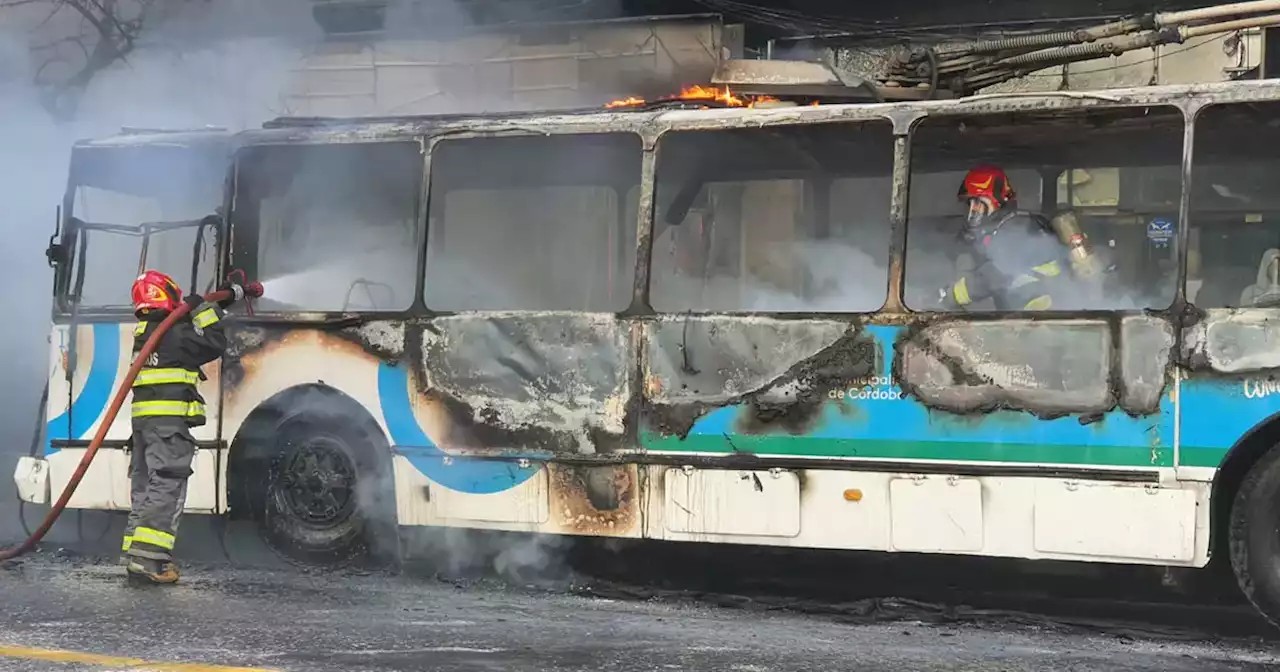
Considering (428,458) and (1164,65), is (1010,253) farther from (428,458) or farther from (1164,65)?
(1164,65)

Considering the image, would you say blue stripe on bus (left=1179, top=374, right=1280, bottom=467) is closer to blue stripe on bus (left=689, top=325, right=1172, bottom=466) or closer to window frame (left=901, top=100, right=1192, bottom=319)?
blue stripe on bus (left=689, top=325, right=1172, bottom=466)

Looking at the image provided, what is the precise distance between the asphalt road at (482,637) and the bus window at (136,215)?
1874 mm

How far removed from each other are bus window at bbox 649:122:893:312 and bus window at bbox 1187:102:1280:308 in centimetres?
144

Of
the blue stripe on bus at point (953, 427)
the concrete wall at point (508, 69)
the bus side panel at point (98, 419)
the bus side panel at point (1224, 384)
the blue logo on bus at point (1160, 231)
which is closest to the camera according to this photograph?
the bus side panel at point (1224, 384)

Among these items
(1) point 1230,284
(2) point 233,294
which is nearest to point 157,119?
(2) point 233,294

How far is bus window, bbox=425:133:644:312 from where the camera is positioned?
7.19 m

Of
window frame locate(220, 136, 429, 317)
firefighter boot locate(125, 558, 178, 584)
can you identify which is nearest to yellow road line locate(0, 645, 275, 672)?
firefighter boot locate(125, 558, 178, 584)

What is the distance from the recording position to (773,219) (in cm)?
735

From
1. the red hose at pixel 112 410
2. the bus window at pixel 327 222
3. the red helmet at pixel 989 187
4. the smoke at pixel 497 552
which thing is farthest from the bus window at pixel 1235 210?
the red hose at pixel 112 410

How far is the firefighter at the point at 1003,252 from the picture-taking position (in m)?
6.40

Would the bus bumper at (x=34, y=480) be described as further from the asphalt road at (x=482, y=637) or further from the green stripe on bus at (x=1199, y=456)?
the green stripe on bus at (x=1199, y=456)

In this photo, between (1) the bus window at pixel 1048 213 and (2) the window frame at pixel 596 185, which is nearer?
(1) the bus window at pixel 1048 213

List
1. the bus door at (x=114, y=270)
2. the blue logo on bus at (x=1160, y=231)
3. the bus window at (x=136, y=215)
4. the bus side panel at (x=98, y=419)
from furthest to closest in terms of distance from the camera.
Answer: the bus window at (x=136, y=215) < the bus door at (x=114, y=270) < the bus side panel at (x=98, y=419) < the blue logo on bus at (x=1160, y=231)

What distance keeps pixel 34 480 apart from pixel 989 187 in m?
5.77
